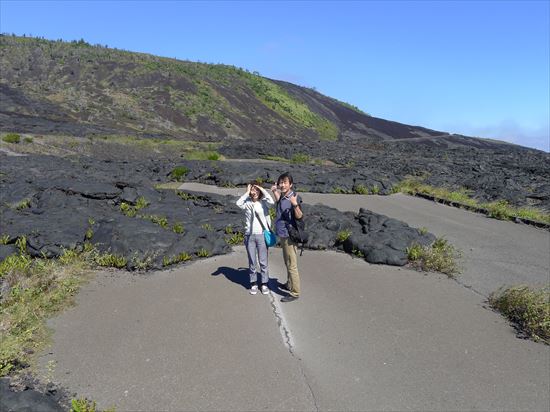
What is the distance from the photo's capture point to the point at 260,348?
5.36 meters

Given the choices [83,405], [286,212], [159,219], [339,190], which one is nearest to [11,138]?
[339,190]

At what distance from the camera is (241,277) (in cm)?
783

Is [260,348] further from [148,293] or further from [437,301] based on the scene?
[437,301]

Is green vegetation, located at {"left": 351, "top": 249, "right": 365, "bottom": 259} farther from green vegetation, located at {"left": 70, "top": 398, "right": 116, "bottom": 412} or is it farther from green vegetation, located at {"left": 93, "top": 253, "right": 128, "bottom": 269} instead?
green vegetation, located at {"left": 70, "top": 398, "right": 116, "bottom": 412}

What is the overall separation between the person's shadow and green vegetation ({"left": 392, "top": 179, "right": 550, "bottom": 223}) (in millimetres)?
9922

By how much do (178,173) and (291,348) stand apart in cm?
1581

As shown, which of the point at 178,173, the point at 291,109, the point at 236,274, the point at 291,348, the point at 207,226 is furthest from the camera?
the point at 291,109

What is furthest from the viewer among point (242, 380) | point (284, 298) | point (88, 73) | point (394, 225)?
point (88, 73)

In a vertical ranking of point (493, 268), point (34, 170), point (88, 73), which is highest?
point (88, 73)

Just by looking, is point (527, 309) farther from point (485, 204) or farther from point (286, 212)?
point (485, 204)

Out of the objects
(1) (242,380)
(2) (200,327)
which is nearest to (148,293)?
(2) (200,327)

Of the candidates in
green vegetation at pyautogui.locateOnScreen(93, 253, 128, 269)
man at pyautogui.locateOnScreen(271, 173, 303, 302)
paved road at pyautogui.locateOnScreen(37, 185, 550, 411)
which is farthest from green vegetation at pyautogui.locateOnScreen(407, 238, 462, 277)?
green vegetation at pyautogui.locateOnScreen(93, 253, 128, 269)

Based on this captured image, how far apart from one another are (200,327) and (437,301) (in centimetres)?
373

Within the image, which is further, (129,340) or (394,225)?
(394,225)
